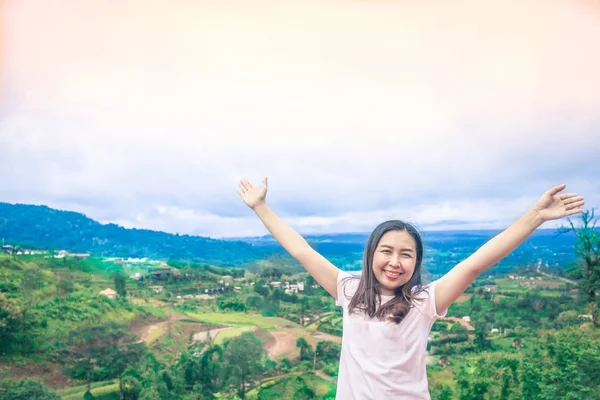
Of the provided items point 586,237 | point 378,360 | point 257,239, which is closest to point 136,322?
point 257,239

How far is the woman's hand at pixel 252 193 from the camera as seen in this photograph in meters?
1.12

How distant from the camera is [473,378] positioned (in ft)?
7.03

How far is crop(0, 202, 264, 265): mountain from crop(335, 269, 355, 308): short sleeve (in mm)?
1391

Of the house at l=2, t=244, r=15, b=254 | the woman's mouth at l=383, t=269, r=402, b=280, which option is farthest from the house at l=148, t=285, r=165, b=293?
the woman's mouth at l=383, t=269, r=402, b=280

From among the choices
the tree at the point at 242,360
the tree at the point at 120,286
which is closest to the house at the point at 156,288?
the tree at the point at 120,286

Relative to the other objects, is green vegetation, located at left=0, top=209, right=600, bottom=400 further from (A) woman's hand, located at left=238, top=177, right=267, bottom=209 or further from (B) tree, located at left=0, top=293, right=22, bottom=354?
(A) woman's hand, located at left=238, top=177, right=267, bottom=209

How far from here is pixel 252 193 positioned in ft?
3.69

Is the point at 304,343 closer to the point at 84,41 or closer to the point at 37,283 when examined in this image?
the point at 37,283

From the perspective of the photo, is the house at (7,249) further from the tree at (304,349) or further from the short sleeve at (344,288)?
the short sleeve at (344,288)

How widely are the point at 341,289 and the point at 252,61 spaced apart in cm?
141

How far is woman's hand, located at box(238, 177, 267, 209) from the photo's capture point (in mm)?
1117

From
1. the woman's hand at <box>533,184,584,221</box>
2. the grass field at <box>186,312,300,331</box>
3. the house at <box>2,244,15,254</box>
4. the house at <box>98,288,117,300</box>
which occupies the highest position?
the woman's hand at <box>533,184,584,221</box>

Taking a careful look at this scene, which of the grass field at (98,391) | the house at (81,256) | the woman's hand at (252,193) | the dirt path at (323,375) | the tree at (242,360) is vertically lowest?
the grass field at (98,391)

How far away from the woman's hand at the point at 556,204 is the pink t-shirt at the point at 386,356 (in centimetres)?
23
